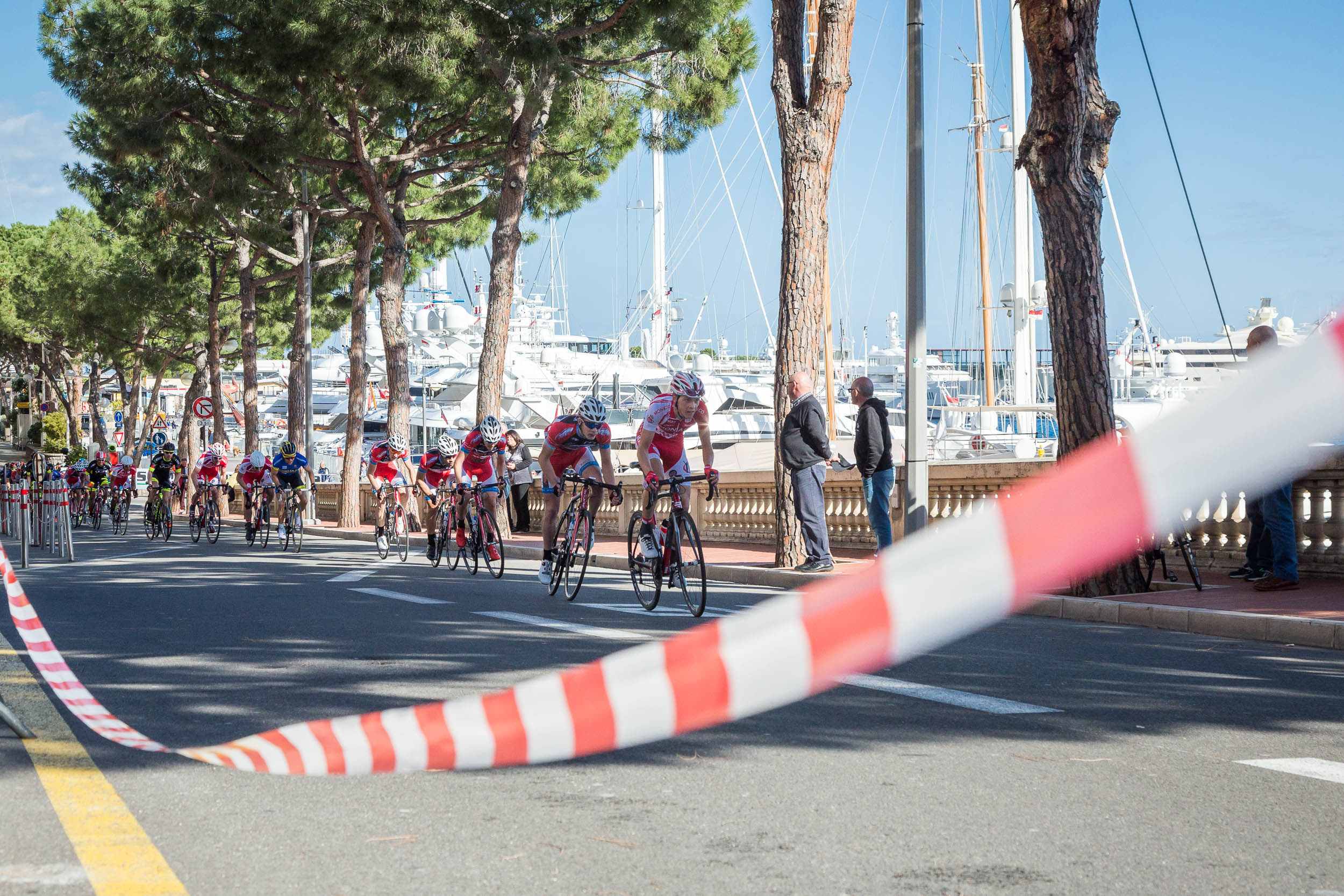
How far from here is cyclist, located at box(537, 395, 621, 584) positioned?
12273 mm

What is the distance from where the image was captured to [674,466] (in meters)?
11.7

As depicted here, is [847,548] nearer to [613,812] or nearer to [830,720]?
[830,720]

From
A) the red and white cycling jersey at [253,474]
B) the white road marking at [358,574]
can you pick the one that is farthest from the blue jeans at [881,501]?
the red and white cycling jersey at [253,474]

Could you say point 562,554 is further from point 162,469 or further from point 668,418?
point 162,469

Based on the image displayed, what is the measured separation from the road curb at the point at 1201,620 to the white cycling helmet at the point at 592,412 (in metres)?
4.05

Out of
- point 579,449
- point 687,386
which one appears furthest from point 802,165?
point 687,386

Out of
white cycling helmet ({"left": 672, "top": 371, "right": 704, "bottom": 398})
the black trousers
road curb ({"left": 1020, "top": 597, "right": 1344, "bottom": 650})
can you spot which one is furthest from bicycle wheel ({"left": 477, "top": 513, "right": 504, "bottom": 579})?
the black trousers

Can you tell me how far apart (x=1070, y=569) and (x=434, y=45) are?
72.4 ft

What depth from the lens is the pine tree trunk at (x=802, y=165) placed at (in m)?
16.1

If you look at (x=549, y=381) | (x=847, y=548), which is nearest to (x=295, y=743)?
(x=847, y=548)

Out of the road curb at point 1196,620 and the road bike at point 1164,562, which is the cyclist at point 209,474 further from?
the road bike at point 1164,562

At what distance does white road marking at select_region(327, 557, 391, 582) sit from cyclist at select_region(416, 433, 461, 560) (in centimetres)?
84

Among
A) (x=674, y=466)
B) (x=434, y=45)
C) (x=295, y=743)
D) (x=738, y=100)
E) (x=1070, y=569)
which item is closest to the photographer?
(x=1070, y=569)

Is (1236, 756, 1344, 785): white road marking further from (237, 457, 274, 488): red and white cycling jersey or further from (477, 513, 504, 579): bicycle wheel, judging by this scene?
(237, 457, 274, 488): red and white cycling jersey
